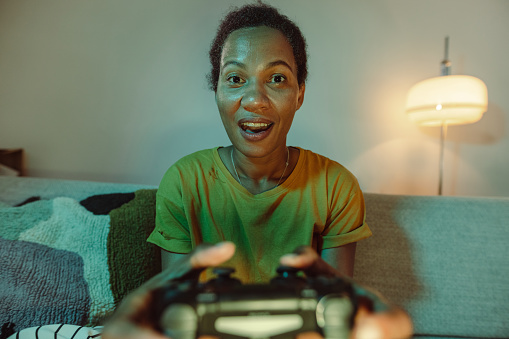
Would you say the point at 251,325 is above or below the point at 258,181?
below

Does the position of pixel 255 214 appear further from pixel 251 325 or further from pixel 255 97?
pixel 251 325

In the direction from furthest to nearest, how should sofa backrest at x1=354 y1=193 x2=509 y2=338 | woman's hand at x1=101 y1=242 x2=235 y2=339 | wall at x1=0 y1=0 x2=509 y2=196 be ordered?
wall at x1=0 y1=0 x2=509 y2=196 → sofa backrest at x1=354 y1=193 x2=509 y2=338 → woman's hand at x1=101 y1=242 x2=235 y2=339

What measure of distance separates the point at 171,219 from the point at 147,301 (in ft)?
1.26

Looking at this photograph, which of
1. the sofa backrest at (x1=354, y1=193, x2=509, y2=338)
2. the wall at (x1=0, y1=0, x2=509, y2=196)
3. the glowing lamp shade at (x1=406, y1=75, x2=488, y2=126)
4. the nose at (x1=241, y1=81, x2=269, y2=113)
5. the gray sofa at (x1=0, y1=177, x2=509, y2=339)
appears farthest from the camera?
the wall at (x1=0, y1=0, x2=509, y2=196)

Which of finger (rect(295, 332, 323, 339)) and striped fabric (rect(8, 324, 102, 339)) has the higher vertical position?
finger (rect(295, 332, 323, 339))

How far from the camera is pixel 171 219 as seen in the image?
2.26 ft

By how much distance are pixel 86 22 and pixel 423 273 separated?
5.81 ft

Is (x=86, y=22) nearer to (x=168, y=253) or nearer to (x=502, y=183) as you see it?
(x=168, y=253)

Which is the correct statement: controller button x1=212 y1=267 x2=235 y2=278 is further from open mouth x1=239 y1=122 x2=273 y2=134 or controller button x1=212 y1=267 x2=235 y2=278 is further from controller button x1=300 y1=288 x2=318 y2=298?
open mouth x1=239 y1=122 x2=273 y2=134

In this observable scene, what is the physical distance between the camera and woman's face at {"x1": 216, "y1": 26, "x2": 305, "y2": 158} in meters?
0.62

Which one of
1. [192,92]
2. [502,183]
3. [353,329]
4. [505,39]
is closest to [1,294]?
[353,329]

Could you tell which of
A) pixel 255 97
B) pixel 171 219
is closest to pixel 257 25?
pixel 255 97

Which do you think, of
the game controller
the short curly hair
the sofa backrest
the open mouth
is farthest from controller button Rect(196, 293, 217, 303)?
the sofa backrest

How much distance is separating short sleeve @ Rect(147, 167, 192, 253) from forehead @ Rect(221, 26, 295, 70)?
31cm
